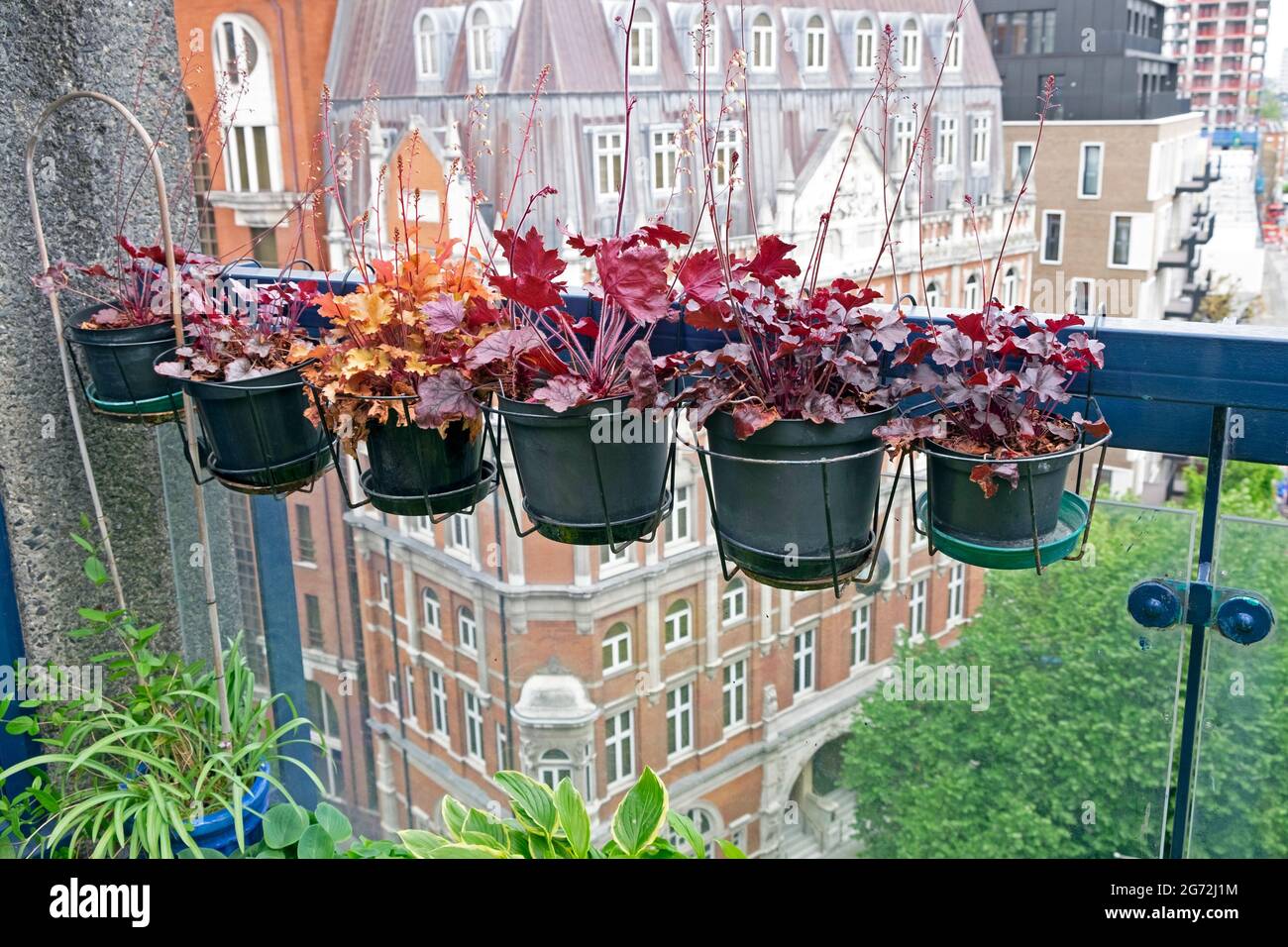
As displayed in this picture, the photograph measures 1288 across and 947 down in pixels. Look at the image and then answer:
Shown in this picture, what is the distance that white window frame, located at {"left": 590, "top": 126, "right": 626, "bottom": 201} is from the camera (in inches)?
251

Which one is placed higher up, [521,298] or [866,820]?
[521,298]

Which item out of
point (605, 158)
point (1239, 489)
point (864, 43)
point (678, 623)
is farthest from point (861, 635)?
point (864, 43)

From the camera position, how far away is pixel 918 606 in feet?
6.97

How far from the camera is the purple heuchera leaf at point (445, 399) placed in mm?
1029

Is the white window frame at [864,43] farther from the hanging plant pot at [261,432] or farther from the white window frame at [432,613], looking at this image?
the hanging plant pot at [261,432]

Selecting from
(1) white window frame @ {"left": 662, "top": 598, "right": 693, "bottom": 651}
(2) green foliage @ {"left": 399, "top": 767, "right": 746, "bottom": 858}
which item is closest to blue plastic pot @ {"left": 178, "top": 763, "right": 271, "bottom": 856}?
(2) green foliage @ {"left": 399, "top": 767, "right": 746, "bottom": 858}

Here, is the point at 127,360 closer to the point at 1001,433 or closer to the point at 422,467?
the point at 422,467

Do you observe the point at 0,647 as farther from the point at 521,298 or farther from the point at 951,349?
the point at 951,349

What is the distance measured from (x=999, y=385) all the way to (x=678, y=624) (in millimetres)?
1687

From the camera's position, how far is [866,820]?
3.90 m

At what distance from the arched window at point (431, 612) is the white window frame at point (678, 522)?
1.98ft

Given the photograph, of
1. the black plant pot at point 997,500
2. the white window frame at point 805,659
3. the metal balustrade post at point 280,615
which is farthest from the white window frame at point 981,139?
the black plant pot at point 997,500
